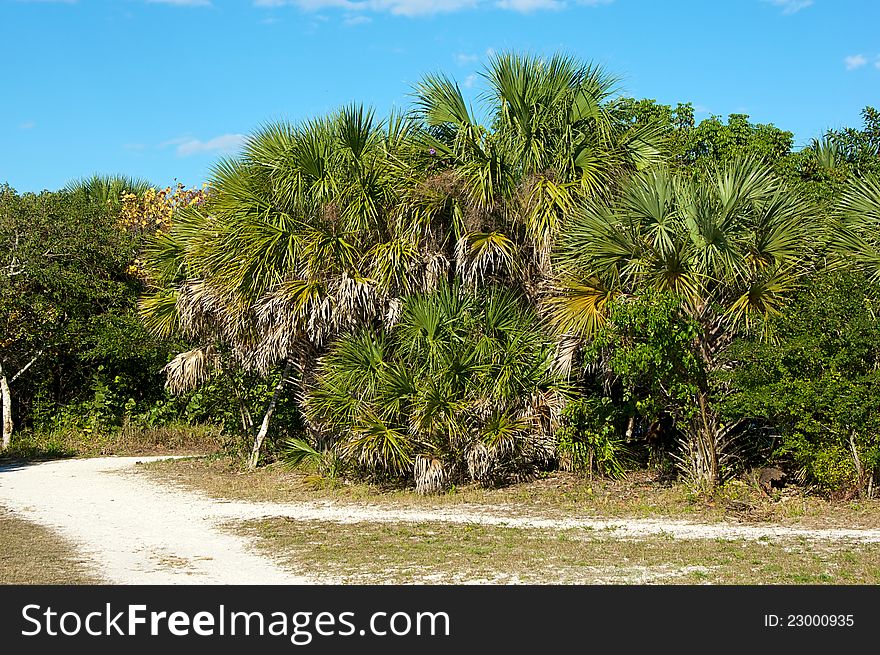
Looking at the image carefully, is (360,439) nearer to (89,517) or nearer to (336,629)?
(89,517)

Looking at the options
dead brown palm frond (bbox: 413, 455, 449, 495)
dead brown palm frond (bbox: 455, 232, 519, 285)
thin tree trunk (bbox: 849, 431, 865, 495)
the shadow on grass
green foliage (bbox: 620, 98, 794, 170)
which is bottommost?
the shadow on grass

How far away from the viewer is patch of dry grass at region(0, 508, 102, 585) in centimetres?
839

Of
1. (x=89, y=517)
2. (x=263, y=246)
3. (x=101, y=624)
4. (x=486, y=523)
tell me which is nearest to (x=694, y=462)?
(x=486, y=523)

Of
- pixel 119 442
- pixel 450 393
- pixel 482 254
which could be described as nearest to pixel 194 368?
pixel 450 393

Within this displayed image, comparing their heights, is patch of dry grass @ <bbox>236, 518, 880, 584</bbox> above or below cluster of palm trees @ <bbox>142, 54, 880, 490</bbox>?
below

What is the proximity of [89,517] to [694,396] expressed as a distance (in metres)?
7.91

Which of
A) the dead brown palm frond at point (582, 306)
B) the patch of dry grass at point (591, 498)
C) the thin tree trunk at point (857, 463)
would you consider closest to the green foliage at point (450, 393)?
the patch of dry grass at point (591, 498)

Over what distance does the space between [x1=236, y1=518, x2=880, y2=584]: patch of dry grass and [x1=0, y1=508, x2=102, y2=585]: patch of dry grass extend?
182cm

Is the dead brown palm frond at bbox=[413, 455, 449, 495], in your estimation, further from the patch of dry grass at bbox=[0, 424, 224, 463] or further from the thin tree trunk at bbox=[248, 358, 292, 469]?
the patch of dry grass at bbox=[0, 424, 224, 463]

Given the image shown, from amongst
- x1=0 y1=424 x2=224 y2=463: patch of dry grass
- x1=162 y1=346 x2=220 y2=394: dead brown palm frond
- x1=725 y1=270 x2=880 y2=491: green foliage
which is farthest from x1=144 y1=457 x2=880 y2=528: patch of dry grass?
x1=0 y1=424 x2=224 y2=463: patch of dry grass

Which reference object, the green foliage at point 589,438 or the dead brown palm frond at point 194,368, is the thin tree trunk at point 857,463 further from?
the dead brown palm frond at point 194,368

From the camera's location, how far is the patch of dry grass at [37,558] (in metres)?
8.39

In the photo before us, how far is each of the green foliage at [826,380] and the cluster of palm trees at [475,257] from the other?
691 mm

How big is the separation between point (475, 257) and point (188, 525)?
5.42 m
